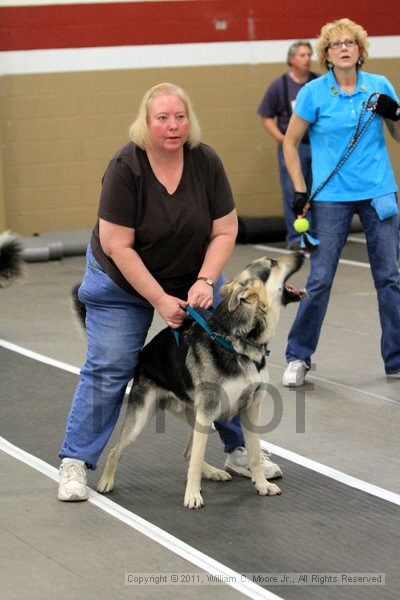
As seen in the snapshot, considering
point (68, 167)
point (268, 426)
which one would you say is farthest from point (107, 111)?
point (268, 426)

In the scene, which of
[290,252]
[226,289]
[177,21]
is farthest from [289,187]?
[226,289]

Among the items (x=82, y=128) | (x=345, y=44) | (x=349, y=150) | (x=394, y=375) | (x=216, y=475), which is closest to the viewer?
(x=216, y=475)

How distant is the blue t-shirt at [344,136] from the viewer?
255 inches

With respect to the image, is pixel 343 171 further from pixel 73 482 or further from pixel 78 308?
pixel 73 482

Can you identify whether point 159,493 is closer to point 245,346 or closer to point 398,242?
point 245,346

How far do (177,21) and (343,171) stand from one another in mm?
5864

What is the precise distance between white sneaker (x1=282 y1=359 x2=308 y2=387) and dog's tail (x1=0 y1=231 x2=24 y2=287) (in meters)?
2.15

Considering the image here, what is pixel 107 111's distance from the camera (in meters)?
11.8

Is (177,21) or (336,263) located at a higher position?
(177,21)

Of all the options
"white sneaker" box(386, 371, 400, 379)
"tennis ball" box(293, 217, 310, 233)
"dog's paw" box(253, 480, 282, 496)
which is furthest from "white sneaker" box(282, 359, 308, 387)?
"dog's paw" box(253, 480, 282, 496)

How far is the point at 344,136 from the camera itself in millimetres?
6512

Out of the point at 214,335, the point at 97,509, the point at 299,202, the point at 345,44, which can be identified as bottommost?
the point at 97,509

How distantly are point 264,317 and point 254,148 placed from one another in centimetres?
789

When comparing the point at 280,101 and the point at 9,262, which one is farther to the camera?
the point at 280,101
